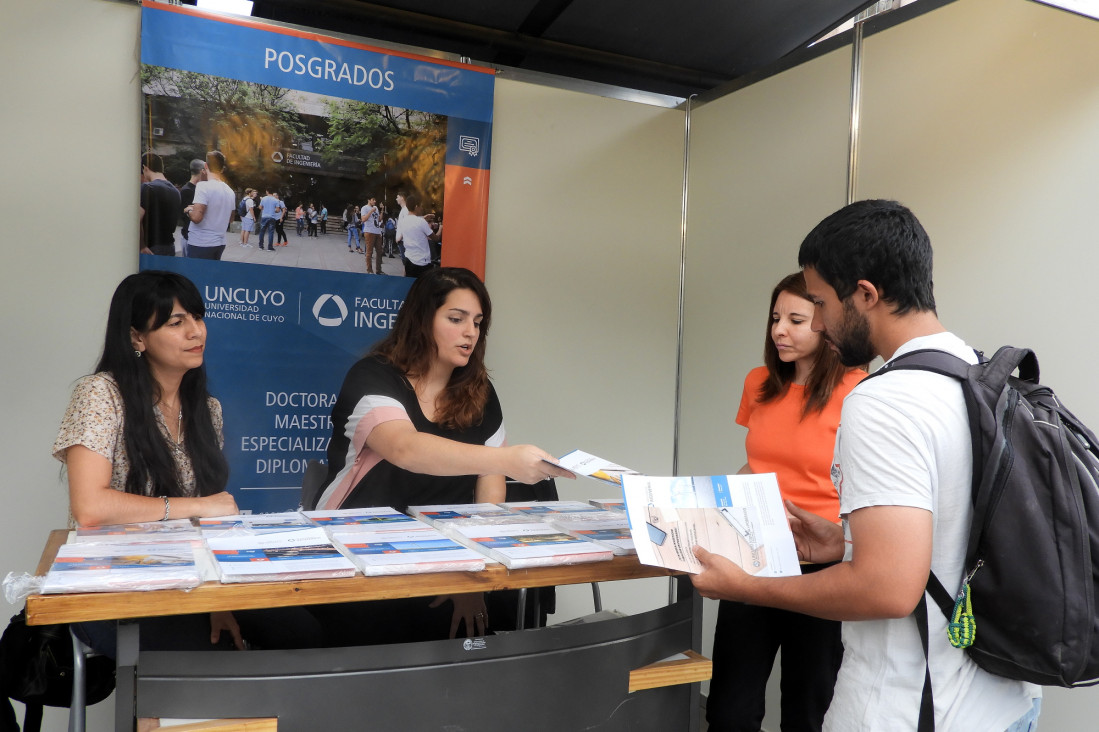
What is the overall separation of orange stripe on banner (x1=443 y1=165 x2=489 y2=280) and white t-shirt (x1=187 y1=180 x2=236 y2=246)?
952 millimetres

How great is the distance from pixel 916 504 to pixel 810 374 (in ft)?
4.43

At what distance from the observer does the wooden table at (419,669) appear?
1.38 meters

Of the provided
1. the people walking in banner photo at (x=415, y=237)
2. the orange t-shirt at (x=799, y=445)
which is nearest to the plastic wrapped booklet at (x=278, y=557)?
the orange t-shirt at (x=799, y=445)

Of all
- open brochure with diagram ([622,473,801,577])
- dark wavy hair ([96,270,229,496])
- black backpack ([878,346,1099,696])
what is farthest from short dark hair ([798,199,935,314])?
dark wavy hair ([96,270,229,496])

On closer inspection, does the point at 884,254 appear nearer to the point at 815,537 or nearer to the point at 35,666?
the point at 815,537

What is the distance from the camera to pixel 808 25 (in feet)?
12.0

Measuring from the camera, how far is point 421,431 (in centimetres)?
263

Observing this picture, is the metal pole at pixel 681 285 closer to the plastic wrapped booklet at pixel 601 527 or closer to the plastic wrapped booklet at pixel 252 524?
the plastic wrapped booklet at pixel 601 527

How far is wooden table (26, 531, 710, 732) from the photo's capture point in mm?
1384

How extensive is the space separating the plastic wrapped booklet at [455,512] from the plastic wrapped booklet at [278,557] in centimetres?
38

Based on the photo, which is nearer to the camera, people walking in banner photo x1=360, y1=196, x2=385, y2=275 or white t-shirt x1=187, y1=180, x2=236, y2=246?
white t-shirt x1=187, y1=180, x2=236, y2=246

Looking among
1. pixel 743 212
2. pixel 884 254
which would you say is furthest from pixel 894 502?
pixel 743 212

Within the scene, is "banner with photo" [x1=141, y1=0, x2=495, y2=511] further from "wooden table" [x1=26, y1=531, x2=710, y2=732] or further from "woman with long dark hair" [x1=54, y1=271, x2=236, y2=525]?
"wooden table" [x1=26, y1=531, x2=710, y2=732]

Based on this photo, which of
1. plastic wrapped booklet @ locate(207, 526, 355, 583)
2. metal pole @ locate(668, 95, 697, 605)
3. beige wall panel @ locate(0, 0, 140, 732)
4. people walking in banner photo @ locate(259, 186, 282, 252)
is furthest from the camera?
metal pole @ locate(668, 95, 697, 605)
